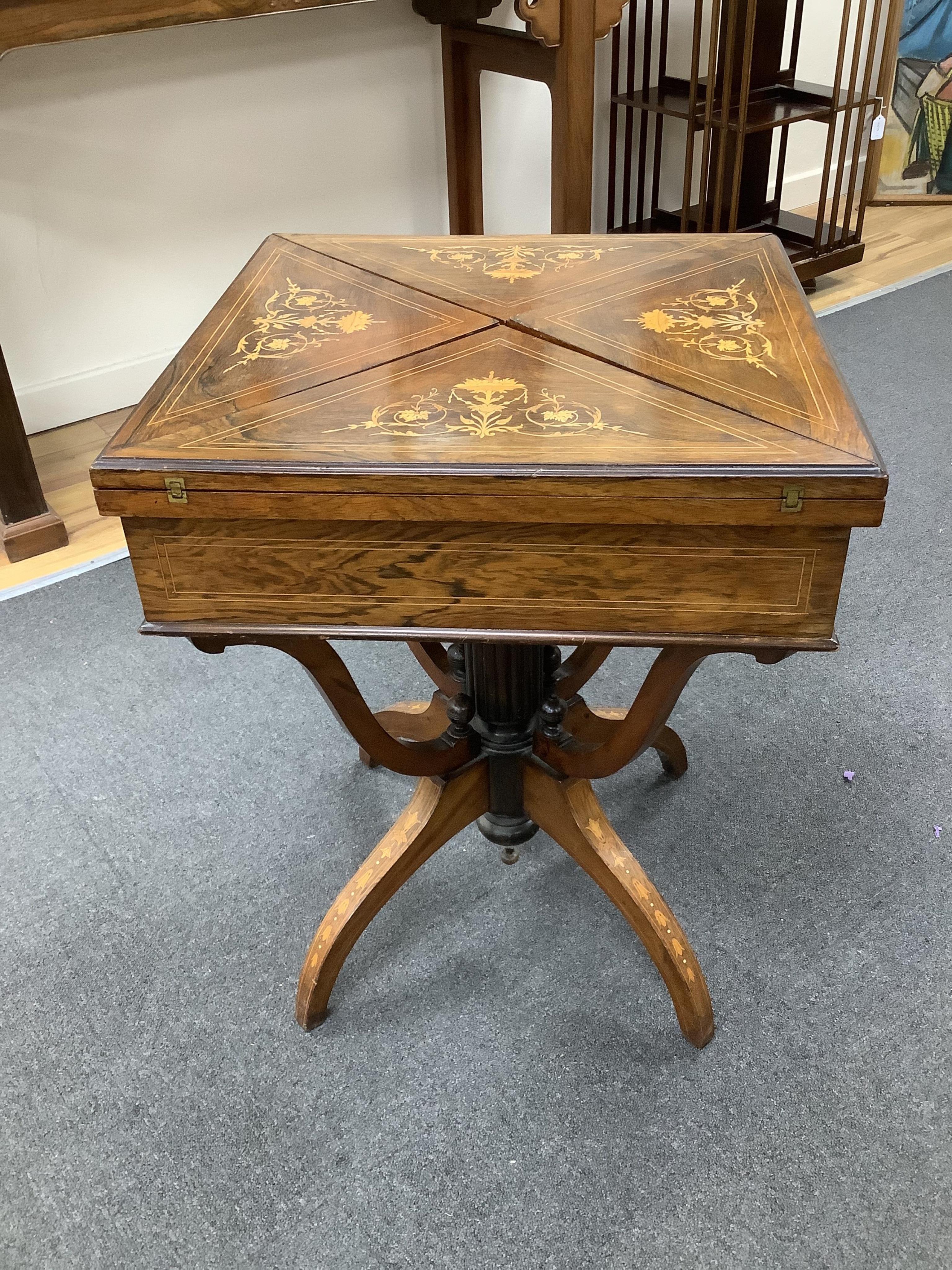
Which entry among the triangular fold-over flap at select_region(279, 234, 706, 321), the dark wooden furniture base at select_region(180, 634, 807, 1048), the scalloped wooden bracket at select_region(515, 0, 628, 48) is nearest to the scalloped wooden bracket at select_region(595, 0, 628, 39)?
the scalloped wooden bracket at select_region(515, 0, 628, 48)

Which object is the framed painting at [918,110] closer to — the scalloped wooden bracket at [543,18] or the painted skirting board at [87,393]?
the scalloped wooden bracket at [543,18]

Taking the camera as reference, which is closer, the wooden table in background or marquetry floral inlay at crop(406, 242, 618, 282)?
marquetry floral inlay at crop(406, 242, 618, 282)

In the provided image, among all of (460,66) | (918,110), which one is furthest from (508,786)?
(918,110)

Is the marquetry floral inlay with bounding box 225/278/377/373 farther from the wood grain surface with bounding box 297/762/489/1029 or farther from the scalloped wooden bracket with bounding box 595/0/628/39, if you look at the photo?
the scalloped wooden bracket with bounding box 595/0/628/39

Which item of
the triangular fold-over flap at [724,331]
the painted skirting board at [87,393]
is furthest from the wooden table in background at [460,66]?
the triangular fold-over flap at [724,331]

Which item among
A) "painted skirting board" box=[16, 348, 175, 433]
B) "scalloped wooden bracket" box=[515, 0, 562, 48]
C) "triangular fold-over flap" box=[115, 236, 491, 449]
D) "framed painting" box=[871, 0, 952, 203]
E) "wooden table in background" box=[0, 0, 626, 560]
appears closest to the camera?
"triangular fold-over flap" box=[115, 236, 491, 449]

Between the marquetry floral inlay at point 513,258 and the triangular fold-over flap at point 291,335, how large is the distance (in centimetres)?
10

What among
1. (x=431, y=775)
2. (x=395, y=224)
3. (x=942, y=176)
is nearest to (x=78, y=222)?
(x=395, y=224)

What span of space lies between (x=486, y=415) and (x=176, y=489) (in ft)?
0.87

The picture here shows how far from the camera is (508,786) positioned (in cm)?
133

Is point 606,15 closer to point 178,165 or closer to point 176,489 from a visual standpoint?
point 178,165

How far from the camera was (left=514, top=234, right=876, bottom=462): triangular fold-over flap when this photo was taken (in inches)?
37.2

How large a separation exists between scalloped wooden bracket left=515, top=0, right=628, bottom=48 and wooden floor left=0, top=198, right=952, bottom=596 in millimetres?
1083

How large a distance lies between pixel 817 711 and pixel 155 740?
98 cm
